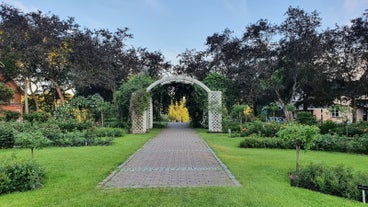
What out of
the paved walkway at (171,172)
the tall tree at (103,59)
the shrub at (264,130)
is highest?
the tall tree at (103,59)

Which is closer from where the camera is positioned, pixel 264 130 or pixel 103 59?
pixel 264 130

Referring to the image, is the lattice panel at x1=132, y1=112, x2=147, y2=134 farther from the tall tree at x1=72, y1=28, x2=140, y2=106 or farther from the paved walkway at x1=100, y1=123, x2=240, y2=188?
the paved walkway at x1=100, y1=123, x2=240, y2=188

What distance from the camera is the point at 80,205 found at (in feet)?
16.2

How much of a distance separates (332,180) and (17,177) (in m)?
5.77

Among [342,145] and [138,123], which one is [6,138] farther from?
[342,145]

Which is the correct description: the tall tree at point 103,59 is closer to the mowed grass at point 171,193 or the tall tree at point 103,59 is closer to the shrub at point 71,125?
the shrub at point 71,125

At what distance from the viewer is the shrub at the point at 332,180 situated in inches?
217

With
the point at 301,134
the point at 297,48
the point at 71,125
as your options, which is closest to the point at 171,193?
the point at 301,134

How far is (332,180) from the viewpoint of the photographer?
5766 millimetres

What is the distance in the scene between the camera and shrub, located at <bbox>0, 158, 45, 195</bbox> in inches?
227

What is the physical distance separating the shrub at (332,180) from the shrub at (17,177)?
506 cm

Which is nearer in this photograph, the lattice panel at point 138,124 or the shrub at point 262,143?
the shrub at point 262,143

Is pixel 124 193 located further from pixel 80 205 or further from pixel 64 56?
pixel 64 56

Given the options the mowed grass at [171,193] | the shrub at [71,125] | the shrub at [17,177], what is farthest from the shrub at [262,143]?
the shrub at [71,125]
